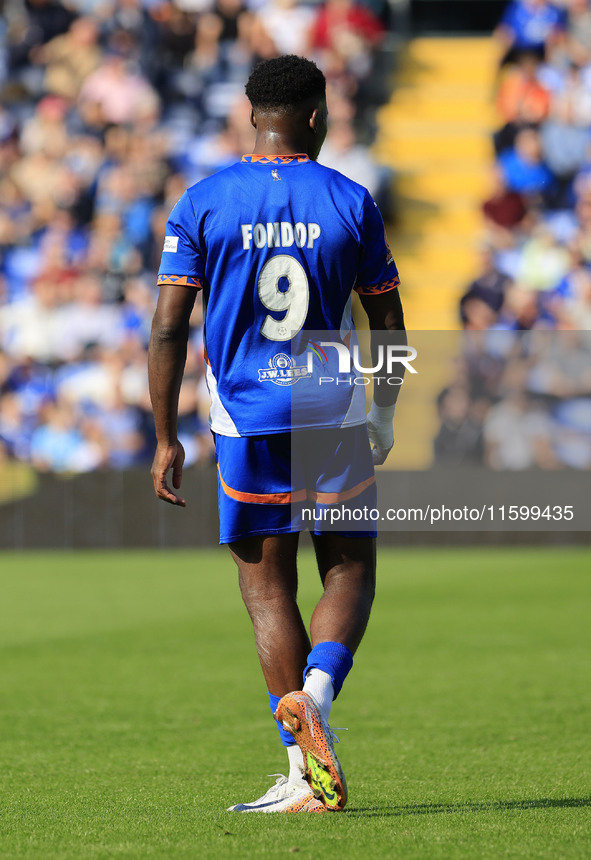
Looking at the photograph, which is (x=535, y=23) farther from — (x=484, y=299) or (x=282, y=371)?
(x=282, y=371)

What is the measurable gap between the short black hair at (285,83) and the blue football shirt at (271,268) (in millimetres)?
171

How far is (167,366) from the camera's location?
3785 mm

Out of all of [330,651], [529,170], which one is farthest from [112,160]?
[330,651]

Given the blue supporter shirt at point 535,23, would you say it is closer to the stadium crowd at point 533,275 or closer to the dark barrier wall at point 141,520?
the stadium crowd at point 533,275

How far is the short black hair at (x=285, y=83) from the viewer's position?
386cm

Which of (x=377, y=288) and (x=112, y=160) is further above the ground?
(x=112, y=160)

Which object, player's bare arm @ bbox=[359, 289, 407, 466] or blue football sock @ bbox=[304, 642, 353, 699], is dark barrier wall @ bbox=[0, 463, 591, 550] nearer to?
player's bare arm @ bbox=[359, 289, 407, 466]

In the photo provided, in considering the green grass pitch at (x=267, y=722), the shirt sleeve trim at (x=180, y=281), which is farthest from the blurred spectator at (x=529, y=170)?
the shirt sleeve trim at (x=180, y=281)

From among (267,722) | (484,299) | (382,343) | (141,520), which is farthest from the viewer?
(484,299)

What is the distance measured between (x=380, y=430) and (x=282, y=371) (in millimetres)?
413

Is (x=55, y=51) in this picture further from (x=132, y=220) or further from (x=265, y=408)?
(x=265, y=408)

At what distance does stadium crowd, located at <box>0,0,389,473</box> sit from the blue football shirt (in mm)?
9726

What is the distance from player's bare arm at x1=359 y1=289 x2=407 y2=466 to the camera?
3910mm

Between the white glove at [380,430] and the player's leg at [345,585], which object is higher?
the white glove at [380,430]
